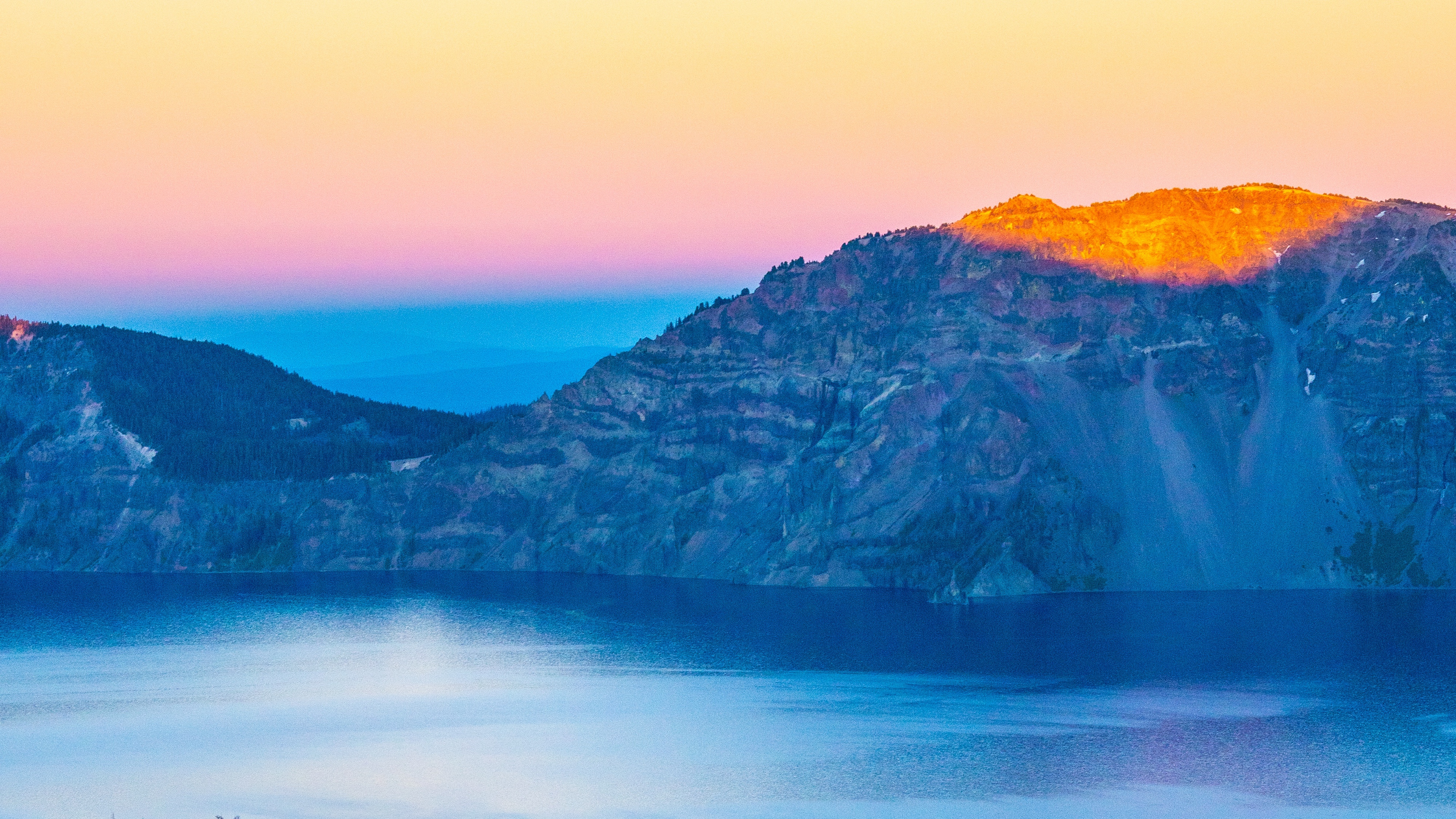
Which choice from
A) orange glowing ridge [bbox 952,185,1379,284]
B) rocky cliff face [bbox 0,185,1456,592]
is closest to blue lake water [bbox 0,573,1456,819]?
rocky cliff face [bbox 0,185,1456,592]

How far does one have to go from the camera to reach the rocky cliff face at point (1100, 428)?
168125mm

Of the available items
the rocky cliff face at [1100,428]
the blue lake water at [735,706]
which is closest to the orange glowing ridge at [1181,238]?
the rocky cliff face at [1100,428]

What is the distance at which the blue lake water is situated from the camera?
289ft

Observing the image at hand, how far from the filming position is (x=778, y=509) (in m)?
185

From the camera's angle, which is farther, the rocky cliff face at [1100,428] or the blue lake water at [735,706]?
the rocky cliff face at [1100,428]

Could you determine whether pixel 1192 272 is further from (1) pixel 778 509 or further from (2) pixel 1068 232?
(1) pixel 778 509

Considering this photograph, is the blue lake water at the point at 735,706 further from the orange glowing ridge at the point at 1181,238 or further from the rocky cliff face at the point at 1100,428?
the orange glowing ridge at the point at 1181,238

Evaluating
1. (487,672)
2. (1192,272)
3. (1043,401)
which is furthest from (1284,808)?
(1192,272)

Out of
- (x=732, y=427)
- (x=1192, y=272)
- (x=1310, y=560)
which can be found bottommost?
(x=1310, y=560)

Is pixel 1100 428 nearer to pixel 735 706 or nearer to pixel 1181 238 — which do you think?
pixel 1181 238

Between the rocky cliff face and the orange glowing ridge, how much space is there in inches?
10.1

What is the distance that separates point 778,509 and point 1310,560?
4787cm

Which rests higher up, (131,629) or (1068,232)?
(1068,232)

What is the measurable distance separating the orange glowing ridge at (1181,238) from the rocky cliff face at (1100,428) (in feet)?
0.84
